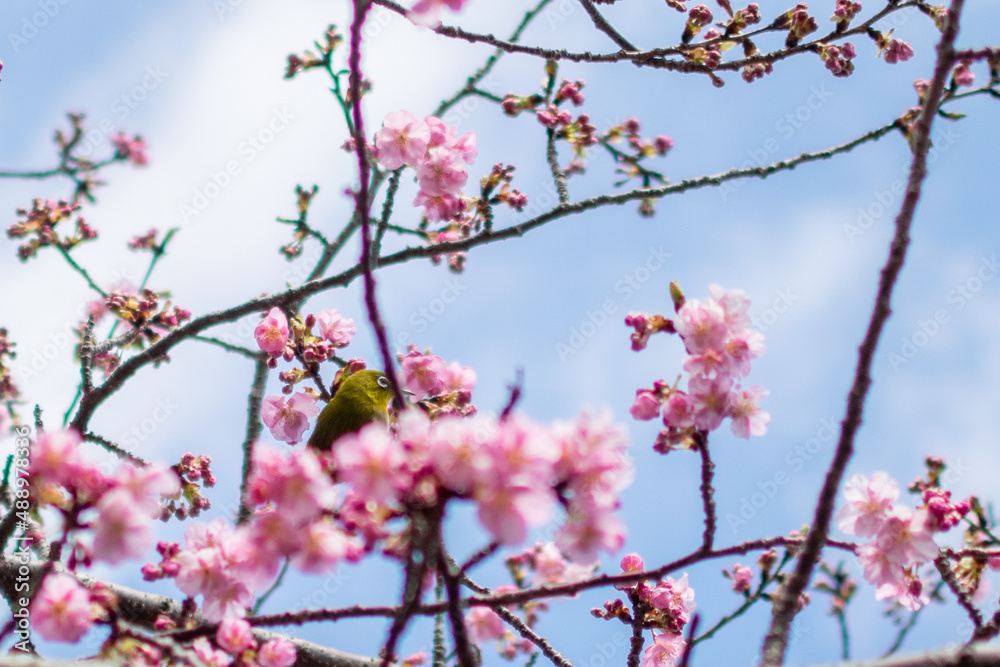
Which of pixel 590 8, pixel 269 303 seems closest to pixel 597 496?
pixel 269 303

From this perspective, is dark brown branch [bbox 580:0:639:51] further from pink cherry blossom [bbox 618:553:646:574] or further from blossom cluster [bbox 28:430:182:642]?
blossom cluster [bbox 28:430:182:642]

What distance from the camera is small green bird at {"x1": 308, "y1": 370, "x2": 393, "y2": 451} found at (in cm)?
396

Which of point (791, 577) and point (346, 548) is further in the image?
point (791, 577)

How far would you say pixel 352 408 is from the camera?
3945 mm

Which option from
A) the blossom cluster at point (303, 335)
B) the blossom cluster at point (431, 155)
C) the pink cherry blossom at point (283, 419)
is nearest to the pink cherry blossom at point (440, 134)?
the blossom cluster at point (431, 155)

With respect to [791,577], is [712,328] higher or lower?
higher

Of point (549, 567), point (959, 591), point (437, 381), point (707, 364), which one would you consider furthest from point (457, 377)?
point (549, 567)

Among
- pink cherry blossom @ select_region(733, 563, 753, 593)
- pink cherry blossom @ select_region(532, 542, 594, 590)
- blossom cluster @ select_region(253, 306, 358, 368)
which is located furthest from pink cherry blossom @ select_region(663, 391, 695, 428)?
pink cherry blossom @ select_region(532, 542, 594, 590)

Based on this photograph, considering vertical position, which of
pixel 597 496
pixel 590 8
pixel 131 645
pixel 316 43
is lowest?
pixel 131 645

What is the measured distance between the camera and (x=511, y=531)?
49.7 inches

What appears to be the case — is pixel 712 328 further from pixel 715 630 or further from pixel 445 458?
pixel 715 630

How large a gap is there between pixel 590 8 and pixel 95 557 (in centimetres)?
301

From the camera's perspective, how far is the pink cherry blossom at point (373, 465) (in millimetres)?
1294

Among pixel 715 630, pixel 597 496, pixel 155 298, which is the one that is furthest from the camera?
pixel 155 298
